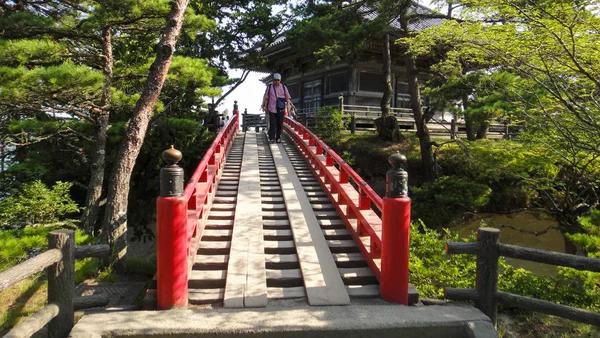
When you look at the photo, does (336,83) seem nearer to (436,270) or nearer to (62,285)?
(436,270)

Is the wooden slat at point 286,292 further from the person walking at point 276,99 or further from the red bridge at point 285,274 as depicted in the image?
the person walking at point 276,99

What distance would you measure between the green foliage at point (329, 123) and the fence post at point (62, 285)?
12692 millimetres

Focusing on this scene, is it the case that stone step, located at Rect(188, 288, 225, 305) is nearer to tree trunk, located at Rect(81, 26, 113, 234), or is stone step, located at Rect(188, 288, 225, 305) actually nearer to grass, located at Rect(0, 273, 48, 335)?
grass, located at Rect(0, 273, 48, 335)

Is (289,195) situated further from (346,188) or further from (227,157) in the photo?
(227,157)

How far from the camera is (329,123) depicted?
1526cm

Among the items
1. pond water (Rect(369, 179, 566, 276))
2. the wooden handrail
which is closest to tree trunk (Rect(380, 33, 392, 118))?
pond water (Rect(369, 179, 566, 276))

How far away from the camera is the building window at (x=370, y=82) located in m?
18.6

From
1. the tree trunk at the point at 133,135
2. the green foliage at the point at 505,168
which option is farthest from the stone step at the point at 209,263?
the green foliage at the point at 505,168

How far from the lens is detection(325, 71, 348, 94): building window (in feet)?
61.7

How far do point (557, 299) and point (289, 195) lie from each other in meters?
4.20

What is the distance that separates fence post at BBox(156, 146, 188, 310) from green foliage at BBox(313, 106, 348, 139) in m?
12.2

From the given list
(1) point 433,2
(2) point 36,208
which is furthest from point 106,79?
(1) point 433,2

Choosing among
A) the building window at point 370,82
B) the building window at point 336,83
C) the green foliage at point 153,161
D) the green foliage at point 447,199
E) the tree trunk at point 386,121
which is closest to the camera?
the green foliage at point 447,199

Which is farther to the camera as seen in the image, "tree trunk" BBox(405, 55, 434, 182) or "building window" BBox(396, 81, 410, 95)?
"building window" BBox(396, 81, 410, 95)
